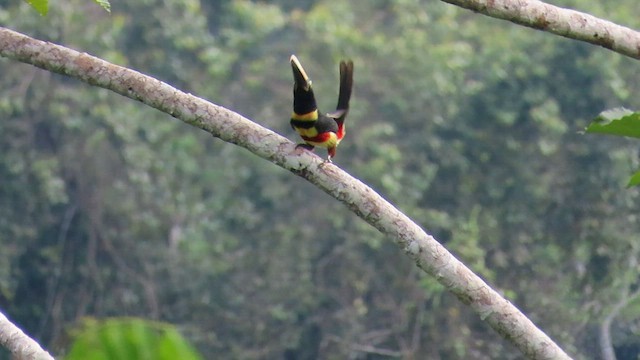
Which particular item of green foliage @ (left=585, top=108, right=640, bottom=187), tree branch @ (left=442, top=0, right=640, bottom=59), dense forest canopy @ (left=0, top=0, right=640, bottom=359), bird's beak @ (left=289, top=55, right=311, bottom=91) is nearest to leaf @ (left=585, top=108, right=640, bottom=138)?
green foliage @ (left=585, top=108, right=640, bottom=187)

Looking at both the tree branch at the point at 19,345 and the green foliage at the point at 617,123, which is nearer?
the green foliage at the point at 617,123

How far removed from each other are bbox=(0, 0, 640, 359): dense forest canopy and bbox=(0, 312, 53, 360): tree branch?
6.38m

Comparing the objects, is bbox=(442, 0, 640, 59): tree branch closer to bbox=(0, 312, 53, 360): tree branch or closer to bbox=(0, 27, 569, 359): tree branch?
bbox=(0, 27, 569, 359): tree branch

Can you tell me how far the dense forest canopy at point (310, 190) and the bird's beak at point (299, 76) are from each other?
6048 mm

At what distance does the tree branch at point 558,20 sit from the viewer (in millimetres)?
3008

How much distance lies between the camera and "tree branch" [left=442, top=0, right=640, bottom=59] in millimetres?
3008

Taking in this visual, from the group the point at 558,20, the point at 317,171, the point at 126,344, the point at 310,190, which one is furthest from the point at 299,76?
the point at 310,190

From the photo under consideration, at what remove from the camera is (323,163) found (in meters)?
3.17

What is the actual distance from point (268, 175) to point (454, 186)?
2.15 m

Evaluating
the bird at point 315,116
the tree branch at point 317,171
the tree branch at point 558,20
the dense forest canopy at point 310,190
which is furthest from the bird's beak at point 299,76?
the dense forest canopy at point 310,190

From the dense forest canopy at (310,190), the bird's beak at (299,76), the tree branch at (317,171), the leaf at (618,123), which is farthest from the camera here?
the dense forest canopy at (310,190)

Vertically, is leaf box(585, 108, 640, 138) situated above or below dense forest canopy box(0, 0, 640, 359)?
below

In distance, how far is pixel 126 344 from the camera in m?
2.62

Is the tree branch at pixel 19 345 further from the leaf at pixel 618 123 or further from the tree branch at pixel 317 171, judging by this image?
the leaf at pixel 618 123
